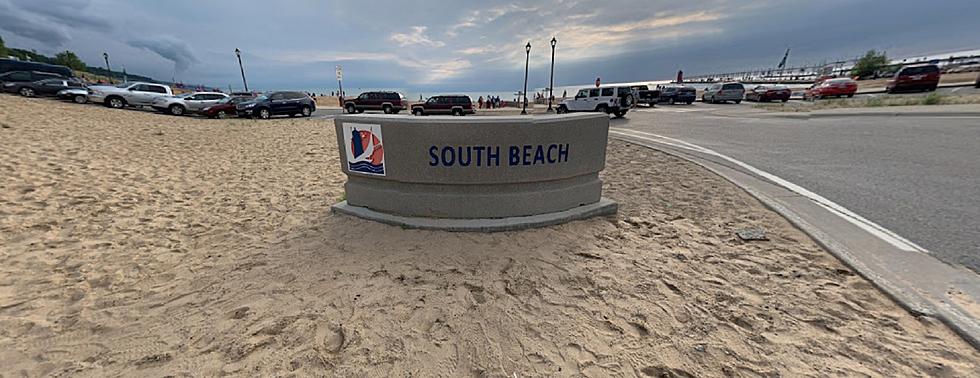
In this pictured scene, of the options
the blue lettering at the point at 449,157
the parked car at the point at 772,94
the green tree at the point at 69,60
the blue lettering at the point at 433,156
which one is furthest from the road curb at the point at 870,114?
the green tree at the point at 69,60

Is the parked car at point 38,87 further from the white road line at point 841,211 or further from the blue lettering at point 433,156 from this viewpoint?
the white road line at point 841,211

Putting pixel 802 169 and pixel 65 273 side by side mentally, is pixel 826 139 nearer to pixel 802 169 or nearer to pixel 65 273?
pixel 802 169

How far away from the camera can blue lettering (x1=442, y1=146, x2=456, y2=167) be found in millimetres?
3955

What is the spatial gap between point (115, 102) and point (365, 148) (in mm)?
23465

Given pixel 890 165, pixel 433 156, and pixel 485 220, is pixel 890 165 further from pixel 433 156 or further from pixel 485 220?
pixel 433 156

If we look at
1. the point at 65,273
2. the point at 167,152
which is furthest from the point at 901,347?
the point at 167,152

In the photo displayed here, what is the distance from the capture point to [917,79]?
918 inches

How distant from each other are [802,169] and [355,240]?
8.16 m

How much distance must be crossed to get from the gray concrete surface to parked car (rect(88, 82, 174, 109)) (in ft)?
73.8

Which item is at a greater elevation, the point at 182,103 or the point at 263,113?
the point at 182,103

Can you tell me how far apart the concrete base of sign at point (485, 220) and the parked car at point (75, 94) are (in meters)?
24.4

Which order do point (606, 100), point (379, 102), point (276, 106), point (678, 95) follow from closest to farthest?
point (606, 100)
point (276, 106)
point (379, 102)
point (678, 95)

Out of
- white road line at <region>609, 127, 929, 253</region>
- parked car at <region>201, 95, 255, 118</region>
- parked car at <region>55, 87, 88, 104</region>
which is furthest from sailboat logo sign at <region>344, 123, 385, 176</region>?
parked car at <region>55, 87, 88, 104</region>

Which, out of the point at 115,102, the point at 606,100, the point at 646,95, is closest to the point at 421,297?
the point at 606,100
